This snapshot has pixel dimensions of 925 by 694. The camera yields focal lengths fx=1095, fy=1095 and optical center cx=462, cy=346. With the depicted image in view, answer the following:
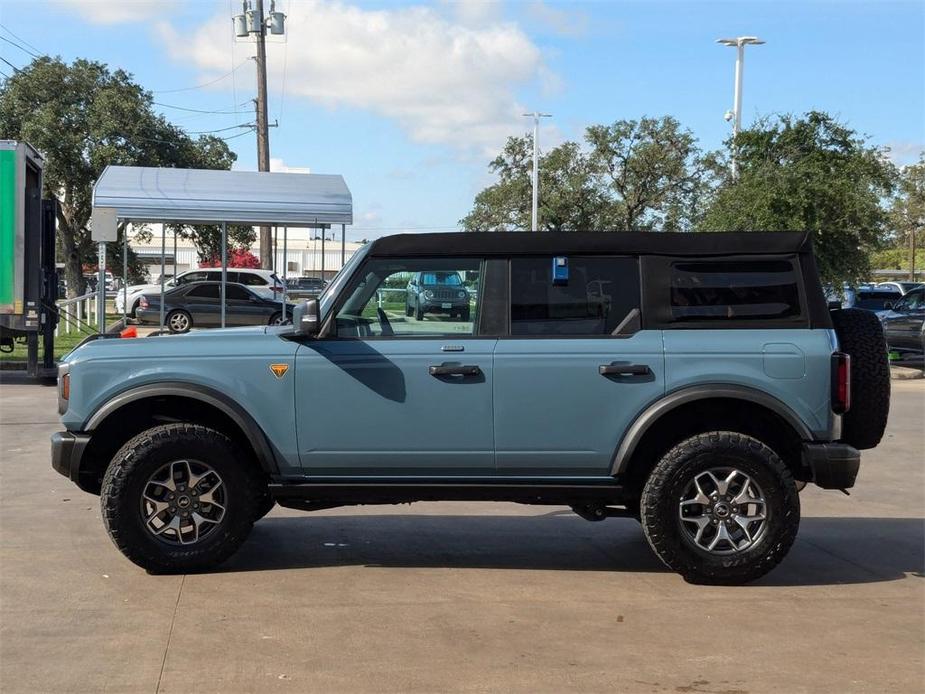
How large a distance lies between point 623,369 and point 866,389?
4.74 feet

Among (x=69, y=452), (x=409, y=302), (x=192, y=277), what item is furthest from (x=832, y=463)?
(x=192, y=277)

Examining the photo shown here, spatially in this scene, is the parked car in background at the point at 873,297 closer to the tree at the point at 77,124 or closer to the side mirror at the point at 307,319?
the tree at the point at 77,124

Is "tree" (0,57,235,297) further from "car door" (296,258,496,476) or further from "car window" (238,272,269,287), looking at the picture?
"car door" (296,258,496,476)

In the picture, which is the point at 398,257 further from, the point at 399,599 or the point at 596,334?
the point at 399,599

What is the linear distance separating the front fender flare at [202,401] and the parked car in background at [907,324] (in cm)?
1806

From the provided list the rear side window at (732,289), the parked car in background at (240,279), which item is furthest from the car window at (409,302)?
the parked car in background at (240,279)

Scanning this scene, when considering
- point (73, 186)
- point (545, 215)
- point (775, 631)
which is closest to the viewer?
point (775, 631)

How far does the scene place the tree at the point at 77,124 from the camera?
3194cm

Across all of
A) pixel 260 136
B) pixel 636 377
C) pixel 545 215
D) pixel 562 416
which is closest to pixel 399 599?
pixel 562 416

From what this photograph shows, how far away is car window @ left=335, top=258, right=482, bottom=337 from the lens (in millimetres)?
6172

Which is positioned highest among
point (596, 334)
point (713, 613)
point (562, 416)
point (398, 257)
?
point (398, 257)

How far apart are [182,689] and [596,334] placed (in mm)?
2911

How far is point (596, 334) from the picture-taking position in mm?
6121

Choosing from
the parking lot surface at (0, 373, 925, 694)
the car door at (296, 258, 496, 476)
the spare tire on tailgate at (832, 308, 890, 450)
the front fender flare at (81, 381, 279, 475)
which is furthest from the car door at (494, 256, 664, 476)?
the front fender flare at (81, 381, 279, 475)
